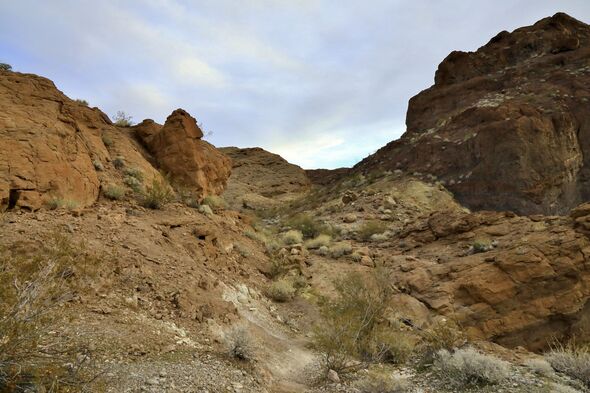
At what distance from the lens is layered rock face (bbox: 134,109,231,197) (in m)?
13.0

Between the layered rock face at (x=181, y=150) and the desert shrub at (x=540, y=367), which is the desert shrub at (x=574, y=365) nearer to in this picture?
the desert shrub at (x=540, y=367)

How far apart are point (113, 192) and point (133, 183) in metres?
0.92

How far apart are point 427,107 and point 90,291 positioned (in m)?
27.7

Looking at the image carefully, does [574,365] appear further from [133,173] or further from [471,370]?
[133,173]

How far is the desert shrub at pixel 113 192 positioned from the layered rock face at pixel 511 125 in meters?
17.0

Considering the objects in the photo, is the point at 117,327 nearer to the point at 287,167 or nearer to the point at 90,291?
the point at 90,291

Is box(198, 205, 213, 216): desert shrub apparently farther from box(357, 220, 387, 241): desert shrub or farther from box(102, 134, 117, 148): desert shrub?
box(357, 220, 387, 241): desert shrub

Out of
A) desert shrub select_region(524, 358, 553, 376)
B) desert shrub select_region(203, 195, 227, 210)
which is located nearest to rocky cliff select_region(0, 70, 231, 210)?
desert shrub select_region(203, 195, 227, 210)

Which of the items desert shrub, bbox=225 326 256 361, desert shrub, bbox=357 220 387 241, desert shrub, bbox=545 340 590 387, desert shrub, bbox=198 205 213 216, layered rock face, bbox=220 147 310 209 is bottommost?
desert shrub, bbox=545 340 590 387

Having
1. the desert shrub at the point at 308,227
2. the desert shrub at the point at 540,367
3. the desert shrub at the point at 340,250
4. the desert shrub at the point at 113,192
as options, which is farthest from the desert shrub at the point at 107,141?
the desert shrub at the point at 540,367

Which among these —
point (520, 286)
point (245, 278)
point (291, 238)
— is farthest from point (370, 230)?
point (245, 278)

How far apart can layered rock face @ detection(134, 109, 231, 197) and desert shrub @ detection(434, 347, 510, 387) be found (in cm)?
901

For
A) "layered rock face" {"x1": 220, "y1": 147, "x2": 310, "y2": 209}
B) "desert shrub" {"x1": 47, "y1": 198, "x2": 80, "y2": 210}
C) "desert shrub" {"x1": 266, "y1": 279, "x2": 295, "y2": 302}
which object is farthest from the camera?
"layered rock face" {"x1": 220, "y1": 147, "x2": 310, "y2": 209}

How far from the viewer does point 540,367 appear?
6.34m
